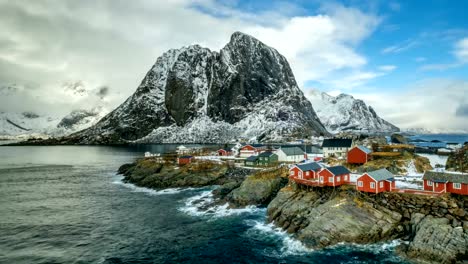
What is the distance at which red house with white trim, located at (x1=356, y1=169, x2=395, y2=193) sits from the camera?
46.4 m

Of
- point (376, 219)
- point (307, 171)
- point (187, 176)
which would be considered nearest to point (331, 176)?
point (307, 171)

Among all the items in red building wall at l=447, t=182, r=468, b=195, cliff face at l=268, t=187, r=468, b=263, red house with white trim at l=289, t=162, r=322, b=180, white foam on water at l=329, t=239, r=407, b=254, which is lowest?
white foam on water at l=329, t=239, r=407, b=254

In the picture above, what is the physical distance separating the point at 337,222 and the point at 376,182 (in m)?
9.81

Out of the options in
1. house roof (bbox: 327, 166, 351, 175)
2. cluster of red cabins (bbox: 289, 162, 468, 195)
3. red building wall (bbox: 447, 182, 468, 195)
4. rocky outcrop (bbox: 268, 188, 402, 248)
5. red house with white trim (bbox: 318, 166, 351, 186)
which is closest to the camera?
rocky outcrop (bbox: 268, 188, 402, 248)

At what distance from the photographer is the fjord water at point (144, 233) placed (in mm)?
37469

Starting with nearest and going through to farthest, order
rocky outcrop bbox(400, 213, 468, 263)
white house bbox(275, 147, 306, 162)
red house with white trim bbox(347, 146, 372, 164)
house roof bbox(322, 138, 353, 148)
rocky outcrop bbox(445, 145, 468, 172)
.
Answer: rocky outcrop bbox(400, 213, 468, 263)
red house with white trim bbox(347, 146, 372, 164)
rocky outcrop bbox(445, 145, 468, 172)
white house bbox(275, 147, 306, 162)
house roof bbox(322, 138, 353, 148)

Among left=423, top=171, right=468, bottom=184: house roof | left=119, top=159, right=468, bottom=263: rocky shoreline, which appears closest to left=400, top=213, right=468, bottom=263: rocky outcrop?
left=119, top=159, right=468, bottom=263: rocky shoreline

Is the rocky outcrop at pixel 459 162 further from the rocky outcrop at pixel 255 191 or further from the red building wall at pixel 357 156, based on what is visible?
the rocky outcrop at pixel 255 191

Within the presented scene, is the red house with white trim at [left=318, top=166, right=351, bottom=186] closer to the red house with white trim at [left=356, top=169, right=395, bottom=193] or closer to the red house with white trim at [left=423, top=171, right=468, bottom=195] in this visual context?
the red house with white trim at [left=356, top=169, right=395, bottom=193]

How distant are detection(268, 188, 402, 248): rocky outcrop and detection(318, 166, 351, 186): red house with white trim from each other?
3.09 meters

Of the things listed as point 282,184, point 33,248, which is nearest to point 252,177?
point 282,184

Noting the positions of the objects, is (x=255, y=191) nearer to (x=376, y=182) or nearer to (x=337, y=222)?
(x=337, y=222)

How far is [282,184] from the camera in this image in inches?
2633

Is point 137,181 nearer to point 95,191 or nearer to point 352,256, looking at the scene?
point 95,191
